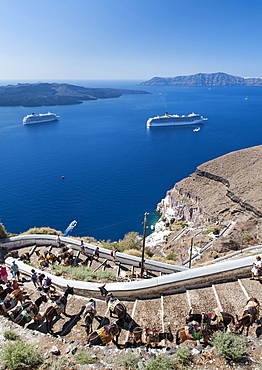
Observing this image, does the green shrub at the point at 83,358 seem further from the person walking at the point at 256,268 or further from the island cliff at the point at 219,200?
the island cliff at the point at 219,200

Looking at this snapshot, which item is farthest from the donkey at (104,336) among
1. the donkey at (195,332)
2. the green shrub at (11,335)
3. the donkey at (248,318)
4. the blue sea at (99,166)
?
the blue sea at (99,166)

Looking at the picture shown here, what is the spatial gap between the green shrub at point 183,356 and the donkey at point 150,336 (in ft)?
2.96

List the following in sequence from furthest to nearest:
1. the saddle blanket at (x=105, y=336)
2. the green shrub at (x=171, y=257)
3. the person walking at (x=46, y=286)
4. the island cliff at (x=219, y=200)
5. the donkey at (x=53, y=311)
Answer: the island cliff at (x=219, y=200)
the green shrub at (x=171, y=257)
the person walking at (x=46, y=286)
the donkey at (x=53, y=311)
the saddle blanket at (x=105, y=336)

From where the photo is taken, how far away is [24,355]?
558 centimetres

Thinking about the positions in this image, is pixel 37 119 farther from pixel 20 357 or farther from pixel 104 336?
pixel 20 357

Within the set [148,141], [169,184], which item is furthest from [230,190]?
[148,141]

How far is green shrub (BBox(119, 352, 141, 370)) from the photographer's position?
5.49 metres

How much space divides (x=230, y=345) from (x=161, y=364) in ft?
5.23

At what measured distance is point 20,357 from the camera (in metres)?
5.56

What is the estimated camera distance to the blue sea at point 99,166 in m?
40.5

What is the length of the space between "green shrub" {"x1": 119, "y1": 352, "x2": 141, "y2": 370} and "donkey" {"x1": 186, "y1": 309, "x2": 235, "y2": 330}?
1.78m

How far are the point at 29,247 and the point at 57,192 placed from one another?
1375 inches

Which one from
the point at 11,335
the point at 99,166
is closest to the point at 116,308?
the point at 11,335

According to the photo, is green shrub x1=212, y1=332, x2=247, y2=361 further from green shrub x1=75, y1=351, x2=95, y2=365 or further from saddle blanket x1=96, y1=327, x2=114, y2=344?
green shrub x1=75, y1=351, x2=95, y2=365
